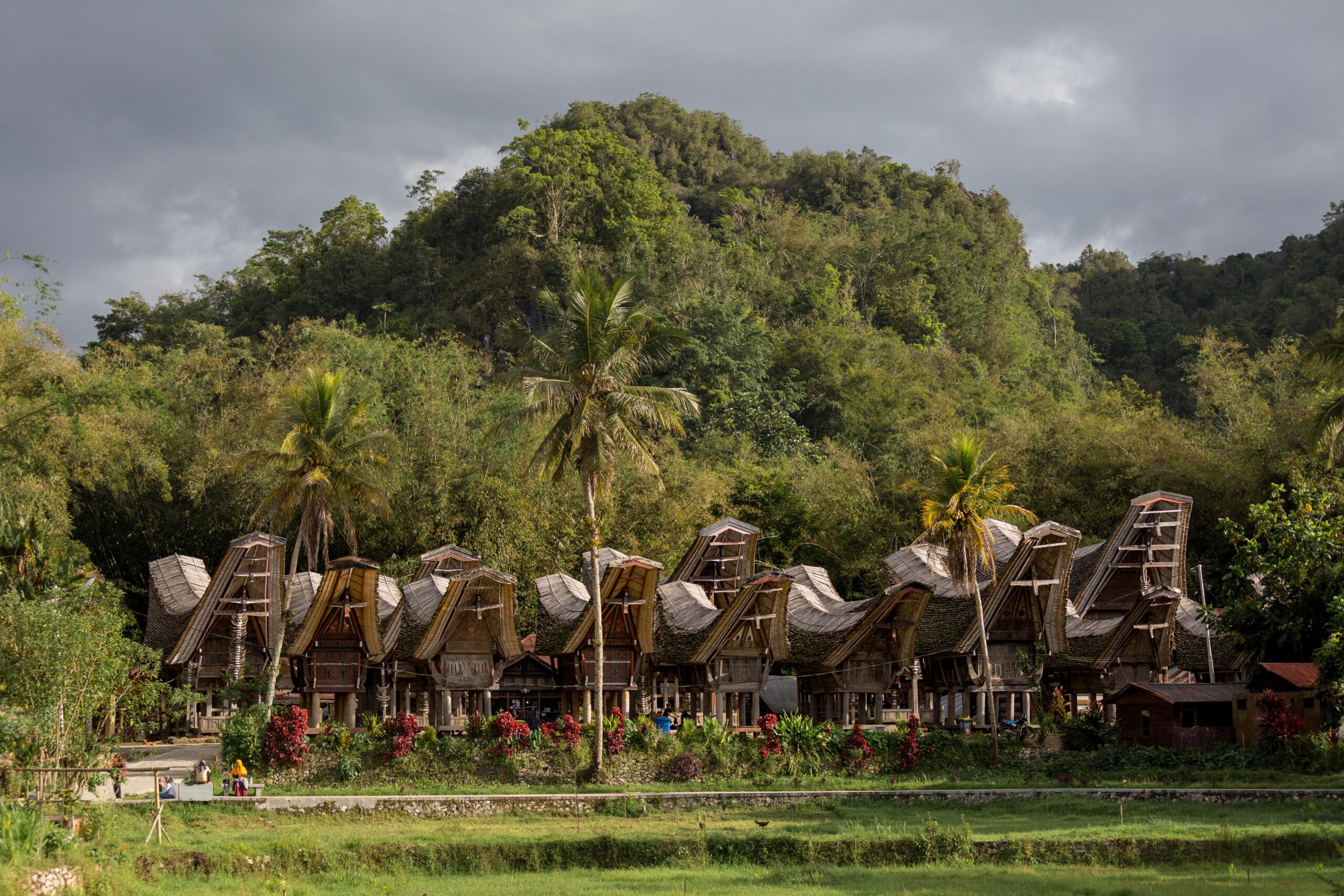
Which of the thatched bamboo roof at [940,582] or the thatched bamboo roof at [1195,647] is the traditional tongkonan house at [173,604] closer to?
the thatched bamboo roof at [940,582]

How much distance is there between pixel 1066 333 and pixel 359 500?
6657 cm

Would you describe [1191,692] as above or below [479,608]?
below

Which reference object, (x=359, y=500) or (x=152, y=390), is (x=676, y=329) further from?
(x=152, y=390)

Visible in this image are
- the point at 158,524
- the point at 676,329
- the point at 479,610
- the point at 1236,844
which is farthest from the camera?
the point at 158,524

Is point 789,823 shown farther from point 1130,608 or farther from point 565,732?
point 1130,608

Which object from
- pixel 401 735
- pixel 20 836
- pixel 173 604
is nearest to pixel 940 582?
pixel 401 735

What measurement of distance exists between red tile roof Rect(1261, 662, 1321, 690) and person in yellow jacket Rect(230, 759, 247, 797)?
24.0 m

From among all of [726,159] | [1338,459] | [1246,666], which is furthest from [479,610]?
[726,159]

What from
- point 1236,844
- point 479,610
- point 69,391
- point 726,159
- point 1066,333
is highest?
point 726,159

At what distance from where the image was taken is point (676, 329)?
97.7 ft

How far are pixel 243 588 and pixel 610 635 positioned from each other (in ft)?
35.8

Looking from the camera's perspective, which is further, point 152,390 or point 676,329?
point 152,390

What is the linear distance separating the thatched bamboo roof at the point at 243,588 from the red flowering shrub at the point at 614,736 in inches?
426

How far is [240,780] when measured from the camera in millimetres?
25328
